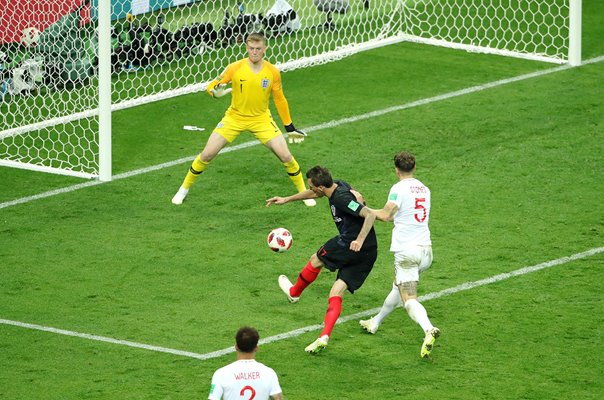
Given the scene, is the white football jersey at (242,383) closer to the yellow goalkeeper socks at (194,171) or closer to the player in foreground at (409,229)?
the player in foreground at (409,229)

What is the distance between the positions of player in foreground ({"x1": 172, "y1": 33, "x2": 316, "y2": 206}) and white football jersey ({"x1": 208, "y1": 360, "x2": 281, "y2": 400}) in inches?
296

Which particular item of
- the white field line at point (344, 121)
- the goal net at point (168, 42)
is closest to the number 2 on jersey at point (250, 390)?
the white field line at point (344, 121)

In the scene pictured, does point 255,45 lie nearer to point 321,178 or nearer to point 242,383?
point 321,178

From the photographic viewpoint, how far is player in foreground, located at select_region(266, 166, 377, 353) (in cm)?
1307

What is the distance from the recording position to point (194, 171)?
1725 centimetres

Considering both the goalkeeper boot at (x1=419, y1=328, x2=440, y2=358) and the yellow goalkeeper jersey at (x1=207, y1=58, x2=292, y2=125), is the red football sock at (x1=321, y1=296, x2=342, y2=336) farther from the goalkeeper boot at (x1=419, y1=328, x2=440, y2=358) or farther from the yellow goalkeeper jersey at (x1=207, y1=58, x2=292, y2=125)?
the yellow goalkeeper jersey at (x1=207, y1=58, x2=292, y2=125)

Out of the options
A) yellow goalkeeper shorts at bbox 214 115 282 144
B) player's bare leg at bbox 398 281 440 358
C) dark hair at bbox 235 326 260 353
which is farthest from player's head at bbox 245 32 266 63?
dark hair at bbox 235 326 260 353

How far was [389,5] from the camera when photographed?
2448 cm

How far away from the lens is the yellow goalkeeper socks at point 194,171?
56.5 feet

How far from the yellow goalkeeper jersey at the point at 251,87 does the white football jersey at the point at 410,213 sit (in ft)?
14.0

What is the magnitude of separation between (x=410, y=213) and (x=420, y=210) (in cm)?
10

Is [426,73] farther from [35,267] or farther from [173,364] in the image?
[173,364]

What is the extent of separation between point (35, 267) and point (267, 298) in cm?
268

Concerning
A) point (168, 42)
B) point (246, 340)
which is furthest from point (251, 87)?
point (246, 340)
